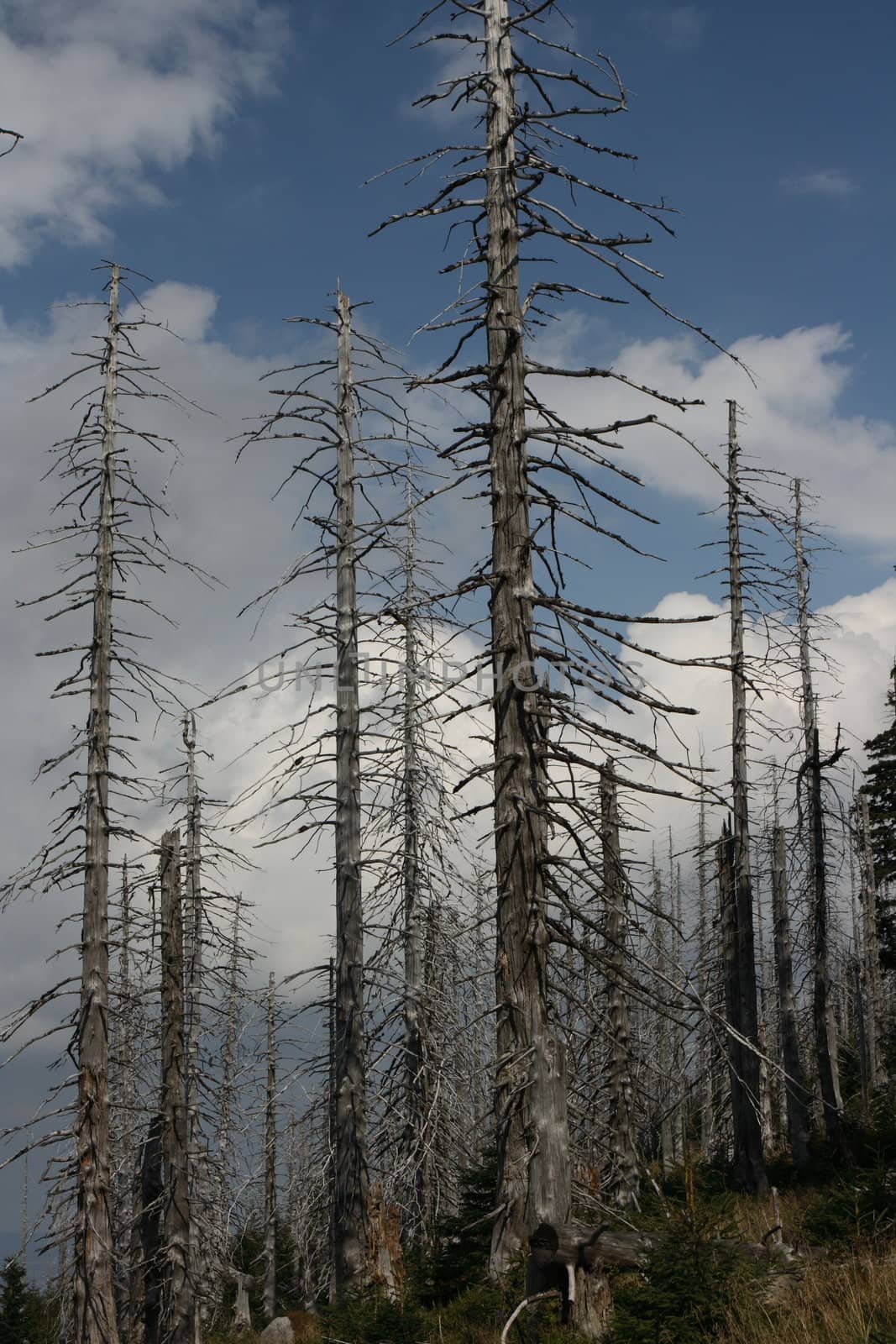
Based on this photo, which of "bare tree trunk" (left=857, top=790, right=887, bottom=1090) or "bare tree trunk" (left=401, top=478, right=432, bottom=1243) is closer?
"bare tree trunk" (left=401, top=478, right=432, bottom=1243)

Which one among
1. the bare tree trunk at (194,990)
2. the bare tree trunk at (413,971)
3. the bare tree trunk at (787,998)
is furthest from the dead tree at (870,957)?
the bare tree trunk at (194,990)

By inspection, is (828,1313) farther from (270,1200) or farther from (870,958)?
(270,1200)

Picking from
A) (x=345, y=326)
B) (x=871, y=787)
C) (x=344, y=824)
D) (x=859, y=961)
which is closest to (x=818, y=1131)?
(x=859, y=961)

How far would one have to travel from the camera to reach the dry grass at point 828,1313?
600 cm

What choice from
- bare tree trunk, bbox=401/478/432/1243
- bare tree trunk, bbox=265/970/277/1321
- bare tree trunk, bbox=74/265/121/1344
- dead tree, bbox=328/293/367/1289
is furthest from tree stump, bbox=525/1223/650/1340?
bare tree trunk, bbox=265/970/277/1321

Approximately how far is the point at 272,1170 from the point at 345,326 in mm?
33232

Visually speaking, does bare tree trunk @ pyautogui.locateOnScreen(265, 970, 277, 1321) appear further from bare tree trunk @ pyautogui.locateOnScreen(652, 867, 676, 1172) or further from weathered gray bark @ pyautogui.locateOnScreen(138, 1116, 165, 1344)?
weathered gray bark @ pyautogui.locateOnScreen(138, 1116, 165, 1344)

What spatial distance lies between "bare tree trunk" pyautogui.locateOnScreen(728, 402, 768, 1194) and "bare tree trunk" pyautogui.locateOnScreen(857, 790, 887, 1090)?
9.28m

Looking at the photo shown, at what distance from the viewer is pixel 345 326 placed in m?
14.5

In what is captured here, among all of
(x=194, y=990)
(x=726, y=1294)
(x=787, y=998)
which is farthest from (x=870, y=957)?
(x=726, y=1294)

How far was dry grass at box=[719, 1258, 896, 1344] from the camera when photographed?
6.00m

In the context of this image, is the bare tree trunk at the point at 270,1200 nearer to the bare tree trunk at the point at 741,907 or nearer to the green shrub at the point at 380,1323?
the bare tree trunk at the point at 741,907

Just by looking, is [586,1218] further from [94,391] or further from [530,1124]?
[94,391]

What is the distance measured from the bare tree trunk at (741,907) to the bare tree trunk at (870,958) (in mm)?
9283
